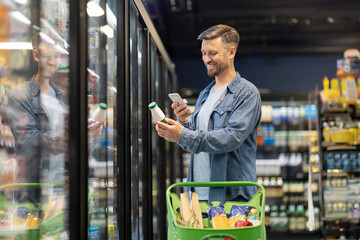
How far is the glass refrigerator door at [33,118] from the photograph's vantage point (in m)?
2.05

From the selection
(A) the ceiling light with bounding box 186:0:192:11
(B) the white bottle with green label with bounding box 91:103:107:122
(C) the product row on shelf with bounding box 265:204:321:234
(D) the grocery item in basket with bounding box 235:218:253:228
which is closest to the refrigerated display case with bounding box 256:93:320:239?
(C) the product row on shelf with bounding box 265:204:321:234

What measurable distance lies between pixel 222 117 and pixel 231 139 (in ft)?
0.81

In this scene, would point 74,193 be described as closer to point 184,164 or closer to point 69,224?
point 69,224

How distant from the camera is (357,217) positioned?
6.66m

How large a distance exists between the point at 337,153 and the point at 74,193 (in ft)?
17.4

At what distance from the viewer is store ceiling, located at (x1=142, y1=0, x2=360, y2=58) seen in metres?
9.49

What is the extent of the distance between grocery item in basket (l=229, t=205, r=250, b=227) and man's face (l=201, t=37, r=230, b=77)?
91cm

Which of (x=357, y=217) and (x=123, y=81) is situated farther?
(x=357, y=217)

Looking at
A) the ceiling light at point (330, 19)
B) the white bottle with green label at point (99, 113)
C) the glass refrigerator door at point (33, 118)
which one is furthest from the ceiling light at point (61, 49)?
the ceiling light at point (330, 19)

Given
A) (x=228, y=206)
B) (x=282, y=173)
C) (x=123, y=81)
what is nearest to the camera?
(x=228, y=206)

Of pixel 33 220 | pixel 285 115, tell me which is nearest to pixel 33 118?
pixel 33 220

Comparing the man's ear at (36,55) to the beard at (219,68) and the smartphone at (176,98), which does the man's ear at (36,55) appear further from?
the beard at (219,68)

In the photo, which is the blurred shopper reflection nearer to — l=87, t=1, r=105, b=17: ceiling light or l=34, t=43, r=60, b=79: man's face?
l=34, t=43, r=60, b=79: man's face

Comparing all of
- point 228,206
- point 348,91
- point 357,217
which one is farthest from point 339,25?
point 228,206
